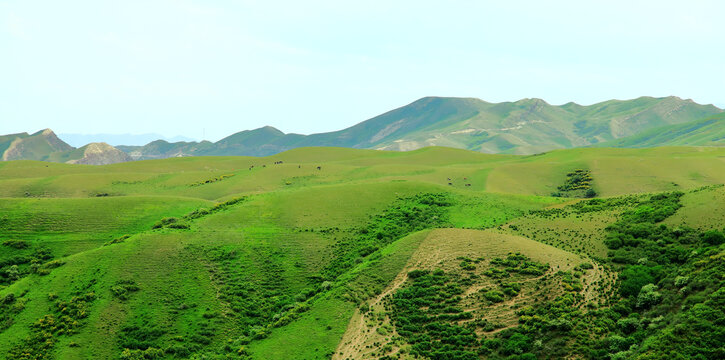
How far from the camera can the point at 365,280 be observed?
70.6m

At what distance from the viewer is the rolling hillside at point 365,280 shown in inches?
2132

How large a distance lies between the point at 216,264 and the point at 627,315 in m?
61.4

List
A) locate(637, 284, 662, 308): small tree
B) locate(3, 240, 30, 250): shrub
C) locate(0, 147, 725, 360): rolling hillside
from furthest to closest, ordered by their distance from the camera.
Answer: locate(3, 240, 30, 250): shrub → locate(637, 284, 662, 308): small tree → locate(0, 147, 725, 360): rolling hillside

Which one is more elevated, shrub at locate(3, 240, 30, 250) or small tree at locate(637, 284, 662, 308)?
shrub at locate(3, 240, 30, 250)

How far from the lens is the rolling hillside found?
54156 millimetres

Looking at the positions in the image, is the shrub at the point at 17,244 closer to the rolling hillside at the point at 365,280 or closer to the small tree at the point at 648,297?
the rolling hillside at the point at 365,280

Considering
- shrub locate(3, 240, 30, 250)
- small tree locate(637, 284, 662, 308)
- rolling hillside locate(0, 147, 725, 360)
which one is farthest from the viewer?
shrub locate(3, 240, 30, 250)

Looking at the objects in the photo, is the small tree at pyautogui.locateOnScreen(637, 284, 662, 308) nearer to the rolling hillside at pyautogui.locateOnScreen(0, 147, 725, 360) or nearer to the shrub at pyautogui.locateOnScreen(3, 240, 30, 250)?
the rolling hillside at pyautogui.locateOnScreen(0, 147, 725, 360)

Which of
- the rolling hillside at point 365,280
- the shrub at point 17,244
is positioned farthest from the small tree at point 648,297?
the shrub at point 17,244

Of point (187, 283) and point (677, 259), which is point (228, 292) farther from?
point (677, 259)

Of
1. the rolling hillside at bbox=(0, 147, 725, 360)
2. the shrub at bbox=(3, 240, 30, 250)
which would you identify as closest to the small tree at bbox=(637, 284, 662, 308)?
the rolling hillside at bbox=(0, 147, 725, 360)

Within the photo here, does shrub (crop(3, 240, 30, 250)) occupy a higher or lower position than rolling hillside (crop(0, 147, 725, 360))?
higher

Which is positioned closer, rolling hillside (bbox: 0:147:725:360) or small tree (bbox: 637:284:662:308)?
rolling hillside (bbox: 0:147:725:360)

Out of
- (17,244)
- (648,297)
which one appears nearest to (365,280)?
(648,297)
